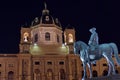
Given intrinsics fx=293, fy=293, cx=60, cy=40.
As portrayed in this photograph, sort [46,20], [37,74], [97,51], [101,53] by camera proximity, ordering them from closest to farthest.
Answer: [97,51]
[101,53]
[37,74]
[46,20]

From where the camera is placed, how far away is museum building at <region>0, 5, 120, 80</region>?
5628 centimetres

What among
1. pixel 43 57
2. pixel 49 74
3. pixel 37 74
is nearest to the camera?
pixel 43 57

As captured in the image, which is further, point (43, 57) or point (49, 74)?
point (49, 74)

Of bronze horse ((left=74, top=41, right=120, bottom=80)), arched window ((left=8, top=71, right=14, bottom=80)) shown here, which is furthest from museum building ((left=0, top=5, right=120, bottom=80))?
bronze horse ((left=74, top=41, right=120, bottom=80))

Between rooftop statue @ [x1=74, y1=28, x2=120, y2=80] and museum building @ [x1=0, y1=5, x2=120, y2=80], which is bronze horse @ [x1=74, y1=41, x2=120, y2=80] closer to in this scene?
rooftop statue @ [x1=74, y1=28, x2=120, y2=80]

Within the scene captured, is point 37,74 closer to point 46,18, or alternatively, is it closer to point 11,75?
point 11,75

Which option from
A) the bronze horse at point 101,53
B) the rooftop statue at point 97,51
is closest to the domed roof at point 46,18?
the bronze horse at point 101,53

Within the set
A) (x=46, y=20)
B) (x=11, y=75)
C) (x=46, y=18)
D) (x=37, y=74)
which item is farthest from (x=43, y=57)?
(x=46, y=18)

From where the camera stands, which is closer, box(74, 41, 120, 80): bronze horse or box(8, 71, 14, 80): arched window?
box(74, 41, 120, 80): bronze horse

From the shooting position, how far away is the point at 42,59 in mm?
56812

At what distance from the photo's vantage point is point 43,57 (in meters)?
56.8

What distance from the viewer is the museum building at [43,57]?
5628cm

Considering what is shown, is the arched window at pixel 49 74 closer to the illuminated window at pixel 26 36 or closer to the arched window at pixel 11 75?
the arched window at pixel 11 75

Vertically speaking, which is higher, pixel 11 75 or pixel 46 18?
pixel 46 18
